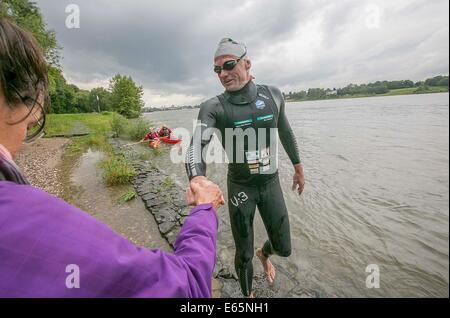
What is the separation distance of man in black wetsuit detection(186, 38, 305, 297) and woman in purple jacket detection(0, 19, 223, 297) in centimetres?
194

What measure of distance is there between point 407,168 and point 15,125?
10.3 meters

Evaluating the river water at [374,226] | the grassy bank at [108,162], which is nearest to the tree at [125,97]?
the grassy bank at [108,162]

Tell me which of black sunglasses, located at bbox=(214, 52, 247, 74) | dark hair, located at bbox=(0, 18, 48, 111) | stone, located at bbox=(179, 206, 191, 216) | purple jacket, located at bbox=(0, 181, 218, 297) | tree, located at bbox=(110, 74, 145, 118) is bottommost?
stone, located at bbox=(179, 206, 191, 216)

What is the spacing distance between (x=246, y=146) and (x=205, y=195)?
5.71ft

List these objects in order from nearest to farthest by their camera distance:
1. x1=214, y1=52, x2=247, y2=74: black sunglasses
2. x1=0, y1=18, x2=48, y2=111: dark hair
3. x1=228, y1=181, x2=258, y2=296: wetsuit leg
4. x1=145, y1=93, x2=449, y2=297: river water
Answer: x1=0, y1=18, x2=48, y2=111: dark hair < x1=214, y1=52, x2=247, y2=74: black sunglasses < x1=228, y1=181, x2=258, y2=296: wetsuit leg < x1=145, y1=93, x2=449, y2=297: river water

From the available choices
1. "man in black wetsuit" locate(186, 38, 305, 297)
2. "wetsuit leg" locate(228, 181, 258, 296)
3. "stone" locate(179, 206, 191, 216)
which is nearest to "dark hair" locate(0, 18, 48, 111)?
"man in black wetsuit" locate(186, 38, 305, 297)

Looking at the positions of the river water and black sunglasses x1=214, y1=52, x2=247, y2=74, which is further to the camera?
the river water

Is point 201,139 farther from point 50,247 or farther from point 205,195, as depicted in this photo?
point 50,247

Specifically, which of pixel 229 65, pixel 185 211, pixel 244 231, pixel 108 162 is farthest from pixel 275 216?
pixel 108 162

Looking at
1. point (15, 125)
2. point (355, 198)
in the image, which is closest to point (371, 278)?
point (355, 198)

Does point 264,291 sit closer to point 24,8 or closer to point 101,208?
point 101,208

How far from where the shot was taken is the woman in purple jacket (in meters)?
0.60

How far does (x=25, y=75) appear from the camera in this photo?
0.92m

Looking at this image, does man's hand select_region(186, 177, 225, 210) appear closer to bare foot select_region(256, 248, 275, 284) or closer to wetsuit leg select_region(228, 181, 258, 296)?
wetsuit leg select_region(228, 181, 258, 296)
